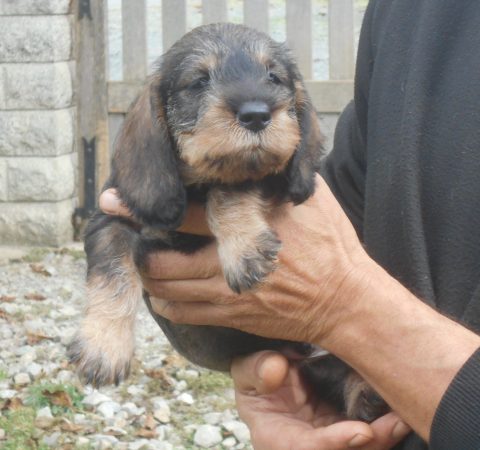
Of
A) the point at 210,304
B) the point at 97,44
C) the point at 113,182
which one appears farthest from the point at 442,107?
the point at 97,44

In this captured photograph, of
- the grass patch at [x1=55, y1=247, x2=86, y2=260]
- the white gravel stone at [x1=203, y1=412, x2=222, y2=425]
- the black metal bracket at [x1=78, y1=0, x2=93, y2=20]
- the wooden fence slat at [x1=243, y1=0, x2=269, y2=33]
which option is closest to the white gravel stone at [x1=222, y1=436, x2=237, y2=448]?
the white gravel stone at [x1=203, y1=412, x2=222, y2=425]

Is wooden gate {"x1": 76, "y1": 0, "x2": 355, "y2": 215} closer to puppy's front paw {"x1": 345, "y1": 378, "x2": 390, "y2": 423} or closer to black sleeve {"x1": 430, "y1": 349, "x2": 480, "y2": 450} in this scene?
puppy's front paw {"x1": 345, "y1": 378, "x2": 390, "y2": 423}

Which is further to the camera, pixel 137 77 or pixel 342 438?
pixel 137 77

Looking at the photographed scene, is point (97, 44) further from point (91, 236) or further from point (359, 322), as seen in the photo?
point (359, 322)

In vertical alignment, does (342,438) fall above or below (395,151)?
below

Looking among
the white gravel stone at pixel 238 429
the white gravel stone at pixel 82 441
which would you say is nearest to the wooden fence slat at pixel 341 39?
the white gravel stone at pixel 238 429

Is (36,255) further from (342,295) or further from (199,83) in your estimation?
(342,295)

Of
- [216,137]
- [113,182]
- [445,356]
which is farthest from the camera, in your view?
[113,182]
